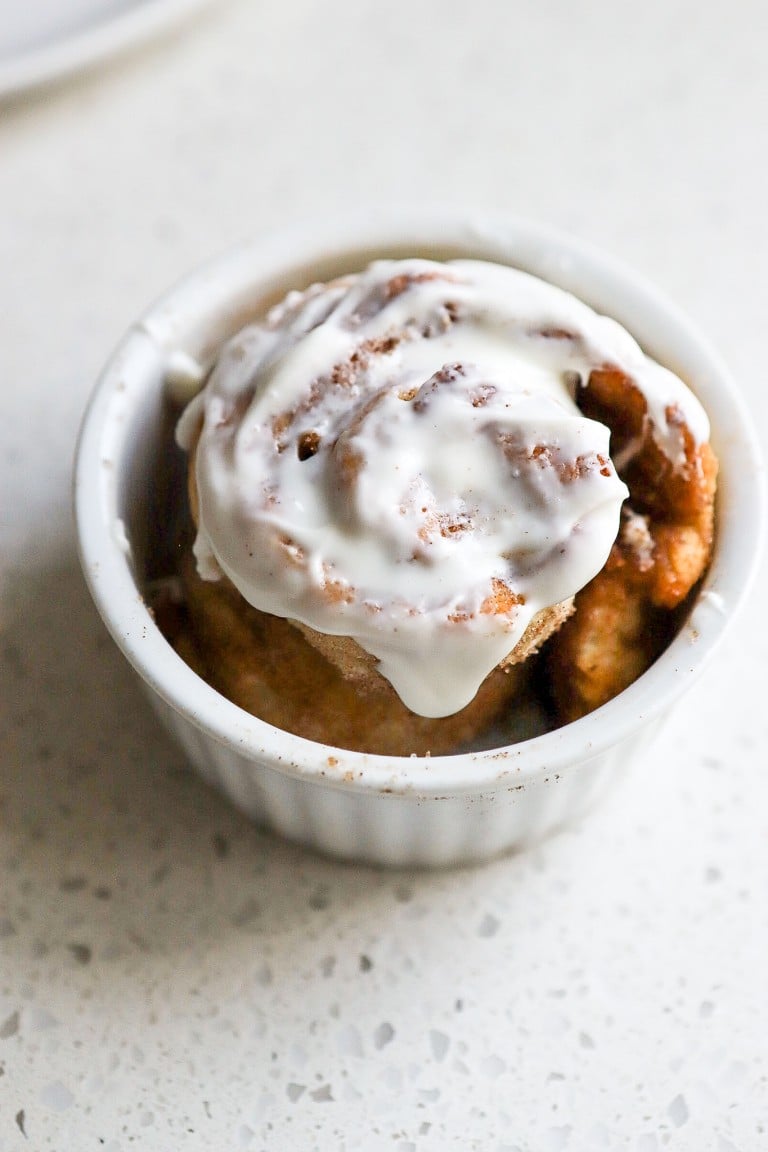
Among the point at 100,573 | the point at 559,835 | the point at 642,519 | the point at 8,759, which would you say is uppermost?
the point at 642,519

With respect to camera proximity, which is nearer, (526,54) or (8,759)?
(8,759)

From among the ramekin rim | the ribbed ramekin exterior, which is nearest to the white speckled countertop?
the ribbed ramekin exterior

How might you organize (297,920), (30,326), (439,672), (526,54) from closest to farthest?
(439,672)
(297,920)
(30,326)
(526,54)

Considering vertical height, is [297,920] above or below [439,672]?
below

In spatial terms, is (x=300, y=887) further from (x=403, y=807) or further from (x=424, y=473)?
(x=424, y=473)

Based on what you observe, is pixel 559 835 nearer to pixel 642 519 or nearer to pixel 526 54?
pixel 642 519

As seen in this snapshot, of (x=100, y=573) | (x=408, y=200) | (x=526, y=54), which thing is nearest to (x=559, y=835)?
(x=100, y=573)

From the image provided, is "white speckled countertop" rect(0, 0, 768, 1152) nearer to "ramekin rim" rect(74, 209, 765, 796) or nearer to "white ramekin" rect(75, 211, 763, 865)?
"white ramekin" rect(75, 211, 763, 865)

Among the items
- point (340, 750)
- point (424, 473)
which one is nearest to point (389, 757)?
point (340, 750)

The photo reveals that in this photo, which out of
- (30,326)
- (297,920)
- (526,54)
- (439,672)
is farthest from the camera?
(526,54)
